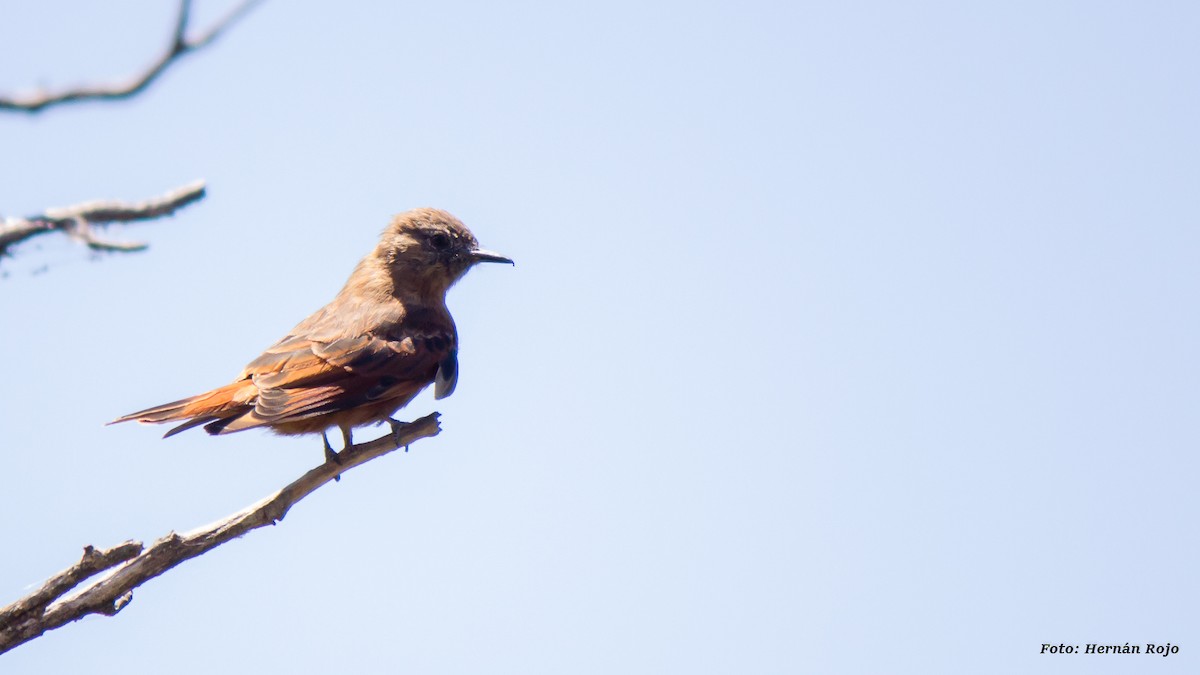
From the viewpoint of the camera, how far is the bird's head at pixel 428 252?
7.70 metres

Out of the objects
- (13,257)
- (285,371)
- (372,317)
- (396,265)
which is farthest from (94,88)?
(396,265)

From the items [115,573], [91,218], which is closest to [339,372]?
[115,573]

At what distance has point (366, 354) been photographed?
261 inches

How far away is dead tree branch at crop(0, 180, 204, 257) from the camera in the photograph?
2.77 metres

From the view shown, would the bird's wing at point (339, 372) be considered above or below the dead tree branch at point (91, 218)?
below

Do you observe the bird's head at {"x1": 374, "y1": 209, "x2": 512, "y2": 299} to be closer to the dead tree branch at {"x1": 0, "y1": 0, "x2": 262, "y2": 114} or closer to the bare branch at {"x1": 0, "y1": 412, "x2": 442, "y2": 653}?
the bare branch at {"x1": 0, "y1": 412, "x2": 442, "y2": 653}

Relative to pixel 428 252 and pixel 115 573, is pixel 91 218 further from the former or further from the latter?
pixel 428 252

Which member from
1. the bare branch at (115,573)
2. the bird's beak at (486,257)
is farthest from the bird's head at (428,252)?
the bare branch at (115,573)

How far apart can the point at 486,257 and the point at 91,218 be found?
505 centimetres

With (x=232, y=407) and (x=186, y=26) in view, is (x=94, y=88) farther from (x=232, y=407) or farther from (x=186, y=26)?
(x=232, y=407)

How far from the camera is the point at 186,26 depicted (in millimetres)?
2725

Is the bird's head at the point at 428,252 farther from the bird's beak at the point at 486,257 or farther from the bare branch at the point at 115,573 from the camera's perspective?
the bare branch at the point at 115,573

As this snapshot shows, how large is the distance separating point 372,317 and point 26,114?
14.4 ft

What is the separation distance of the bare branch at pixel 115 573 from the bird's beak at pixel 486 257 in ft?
9.85
